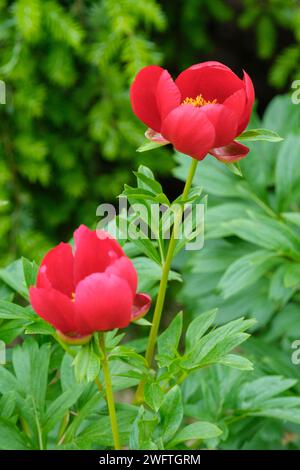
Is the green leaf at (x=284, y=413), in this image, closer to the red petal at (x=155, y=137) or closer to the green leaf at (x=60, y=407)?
the green leaf at (x=60, y=407)

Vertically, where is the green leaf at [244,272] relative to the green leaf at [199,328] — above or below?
below

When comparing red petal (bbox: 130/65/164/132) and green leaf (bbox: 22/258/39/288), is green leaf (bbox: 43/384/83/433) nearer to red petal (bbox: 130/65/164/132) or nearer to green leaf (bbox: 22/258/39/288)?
green leaf (bbox: 22/258/39/288)

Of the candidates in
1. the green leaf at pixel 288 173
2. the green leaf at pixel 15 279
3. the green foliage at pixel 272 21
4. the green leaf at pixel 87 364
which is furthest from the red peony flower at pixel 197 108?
the green foliage at pixel 272 21

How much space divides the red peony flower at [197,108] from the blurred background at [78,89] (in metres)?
0.83

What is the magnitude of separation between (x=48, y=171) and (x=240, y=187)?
54 cm

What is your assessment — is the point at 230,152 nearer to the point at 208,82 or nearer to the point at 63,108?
the point at 208,82

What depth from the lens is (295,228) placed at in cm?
165

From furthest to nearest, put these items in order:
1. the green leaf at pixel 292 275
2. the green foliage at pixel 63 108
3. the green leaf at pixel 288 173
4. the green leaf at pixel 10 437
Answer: the green foliage at pixel 63 108 → the green leaf at pixel 288 173 → the green leaf at pixel 292 275 → the green leaf at pixel 10 437

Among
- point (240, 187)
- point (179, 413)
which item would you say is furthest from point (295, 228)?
point (179, 413)

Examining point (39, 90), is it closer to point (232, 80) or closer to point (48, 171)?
point (48, 171)

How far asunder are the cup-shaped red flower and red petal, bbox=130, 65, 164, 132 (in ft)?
0.47

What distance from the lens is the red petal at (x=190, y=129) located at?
0.77 metres

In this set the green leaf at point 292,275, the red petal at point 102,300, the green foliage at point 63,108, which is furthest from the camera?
the green foliage at point 63,108
